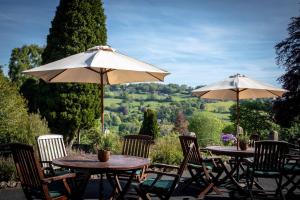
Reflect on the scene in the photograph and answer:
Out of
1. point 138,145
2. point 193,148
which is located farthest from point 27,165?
point 193,148

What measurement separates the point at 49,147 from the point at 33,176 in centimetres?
208

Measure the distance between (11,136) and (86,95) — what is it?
207 inches

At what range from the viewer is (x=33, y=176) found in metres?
4.39

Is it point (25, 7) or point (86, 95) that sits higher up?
point (25, 7)

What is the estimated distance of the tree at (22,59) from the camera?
32.9 m

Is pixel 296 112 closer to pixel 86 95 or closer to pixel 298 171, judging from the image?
pixel 86 95

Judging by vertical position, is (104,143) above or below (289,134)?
above

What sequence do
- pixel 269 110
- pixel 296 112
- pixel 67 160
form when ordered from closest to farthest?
pixel 67 160, pixel 269 110, pixel 296 112

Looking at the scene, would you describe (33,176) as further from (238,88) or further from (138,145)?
(238,88)

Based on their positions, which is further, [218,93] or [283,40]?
[283,40]

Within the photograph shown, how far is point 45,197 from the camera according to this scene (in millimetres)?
4289

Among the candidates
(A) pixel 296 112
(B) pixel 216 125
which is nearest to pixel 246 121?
(B) pixel 216 125

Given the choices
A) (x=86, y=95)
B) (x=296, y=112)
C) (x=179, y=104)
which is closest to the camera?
(x=86, y=95)

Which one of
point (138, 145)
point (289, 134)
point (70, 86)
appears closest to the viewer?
point (138, 145)
